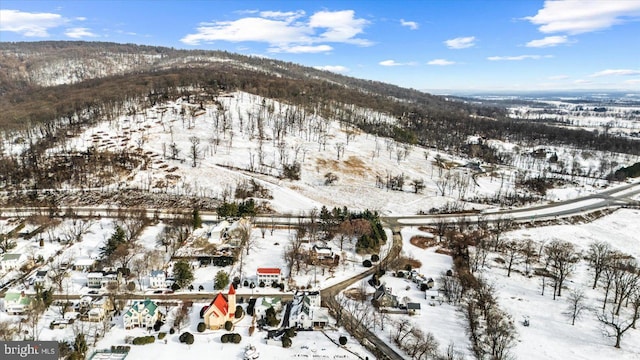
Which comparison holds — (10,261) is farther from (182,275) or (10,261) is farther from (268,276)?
(268,276)

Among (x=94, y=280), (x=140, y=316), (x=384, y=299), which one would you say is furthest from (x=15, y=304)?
(x=384, y=299)

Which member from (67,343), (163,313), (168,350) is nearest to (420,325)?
(168,350)

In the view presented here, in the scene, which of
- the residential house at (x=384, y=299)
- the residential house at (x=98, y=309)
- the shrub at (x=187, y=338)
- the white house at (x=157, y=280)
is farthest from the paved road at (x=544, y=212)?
the residential house at (x=98, y=309)

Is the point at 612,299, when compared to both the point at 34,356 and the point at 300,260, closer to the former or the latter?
the point at 300,260

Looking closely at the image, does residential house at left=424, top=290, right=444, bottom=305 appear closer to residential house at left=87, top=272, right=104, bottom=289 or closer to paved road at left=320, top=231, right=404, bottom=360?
paved road at left=320, top=231, right=404, bottom=360

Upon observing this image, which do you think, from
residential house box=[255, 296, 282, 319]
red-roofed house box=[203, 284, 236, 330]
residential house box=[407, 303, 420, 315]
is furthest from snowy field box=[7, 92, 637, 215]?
red-roofed house box=[203, 284, 236, 330]
